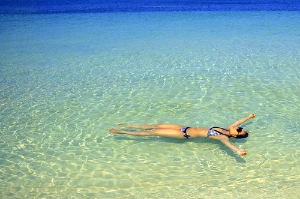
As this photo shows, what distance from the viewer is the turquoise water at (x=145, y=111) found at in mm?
4742

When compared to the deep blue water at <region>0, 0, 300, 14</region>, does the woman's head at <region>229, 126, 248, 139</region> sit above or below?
below

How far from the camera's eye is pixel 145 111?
267 inches

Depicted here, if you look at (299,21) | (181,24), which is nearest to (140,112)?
(181,24)

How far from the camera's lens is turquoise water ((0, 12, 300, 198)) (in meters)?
4.74

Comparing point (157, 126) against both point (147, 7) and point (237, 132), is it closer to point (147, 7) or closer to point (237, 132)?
point (237, 132)

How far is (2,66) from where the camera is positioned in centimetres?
983

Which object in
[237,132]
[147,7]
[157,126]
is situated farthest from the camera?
[147,7]

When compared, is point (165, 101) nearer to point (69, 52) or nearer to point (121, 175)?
point (121, 175)

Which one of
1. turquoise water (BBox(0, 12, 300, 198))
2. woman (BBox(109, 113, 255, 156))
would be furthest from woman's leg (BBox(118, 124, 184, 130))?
turquoise water (BBox(0, 12, 300, 198))

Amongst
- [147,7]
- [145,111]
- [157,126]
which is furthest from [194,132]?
[147,7]

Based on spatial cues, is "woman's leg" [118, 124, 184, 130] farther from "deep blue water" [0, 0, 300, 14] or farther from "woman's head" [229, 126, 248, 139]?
"deep blue water" [0, 0, 300, 14]

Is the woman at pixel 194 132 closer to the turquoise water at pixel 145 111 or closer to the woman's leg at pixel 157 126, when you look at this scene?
the woman's leg at pixel 157 126

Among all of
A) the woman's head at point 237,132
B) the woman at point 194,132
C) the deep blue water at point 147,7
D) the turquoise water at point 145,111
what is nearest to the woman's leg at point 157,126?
the woman at point 194,132

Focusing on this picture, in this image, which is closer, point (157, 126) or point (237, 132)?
point (237, 132)
